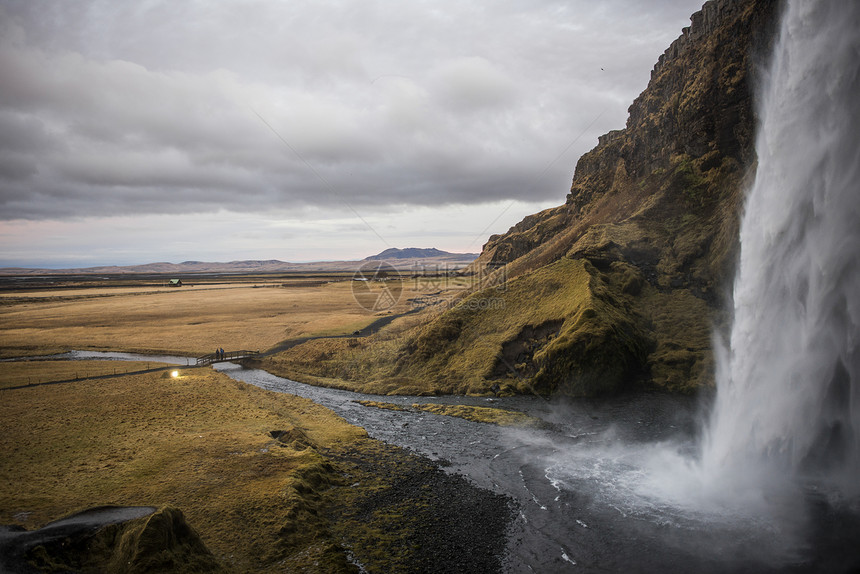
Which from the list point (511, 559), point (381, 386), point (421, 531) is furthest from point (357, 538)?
Answer: point (381, 386)

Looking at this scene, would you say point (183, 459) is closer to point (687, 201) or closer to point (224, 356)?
point (224, 356)

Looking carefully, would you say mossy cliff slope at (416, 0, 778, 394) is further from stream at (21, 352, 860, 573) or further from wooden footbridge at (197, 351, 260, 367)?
wooden footbridge at (197, 351, 260, 367)

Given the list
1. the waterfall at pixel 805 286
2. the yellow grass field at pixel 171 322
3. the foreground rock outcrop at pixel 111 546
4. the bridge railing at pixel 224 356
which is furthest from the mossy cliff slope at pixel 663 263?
the yellow grass field at pixel 171 322

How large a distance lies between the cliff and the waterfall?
1192cm

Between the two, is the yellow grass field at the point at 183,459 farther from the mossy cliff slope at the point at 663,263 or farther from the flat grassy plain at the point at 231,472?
the mossy cliff slope at the point at 663,263

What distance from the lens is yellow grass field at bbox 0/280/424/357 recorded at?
60438 millimetres

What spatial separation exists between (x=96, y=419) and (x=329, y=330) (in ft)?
123

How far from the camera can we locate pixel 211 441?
25.2m

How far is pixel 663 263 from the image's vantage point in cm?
4353

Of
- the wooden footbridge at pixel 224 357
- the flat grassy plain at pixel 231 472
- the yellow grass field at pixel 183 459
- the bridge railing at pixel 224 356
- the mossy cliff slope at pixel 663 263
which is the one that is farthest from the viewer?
the bridge railing at pixel 224 356

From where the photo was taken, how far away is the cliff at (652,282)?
1388 inches

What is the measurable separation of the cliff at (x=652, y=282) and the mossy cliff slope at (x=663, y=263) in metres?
0.12

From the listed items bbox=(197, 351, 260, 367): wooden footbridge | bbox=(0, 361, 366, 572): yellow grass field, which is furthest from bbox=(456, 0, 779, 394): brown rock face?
bbox=(197, 351, 260, 367): wooden footbridge

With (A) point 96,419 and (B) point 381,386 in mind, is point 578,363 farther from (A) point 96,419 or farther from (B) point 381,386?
(A) point 96,419
